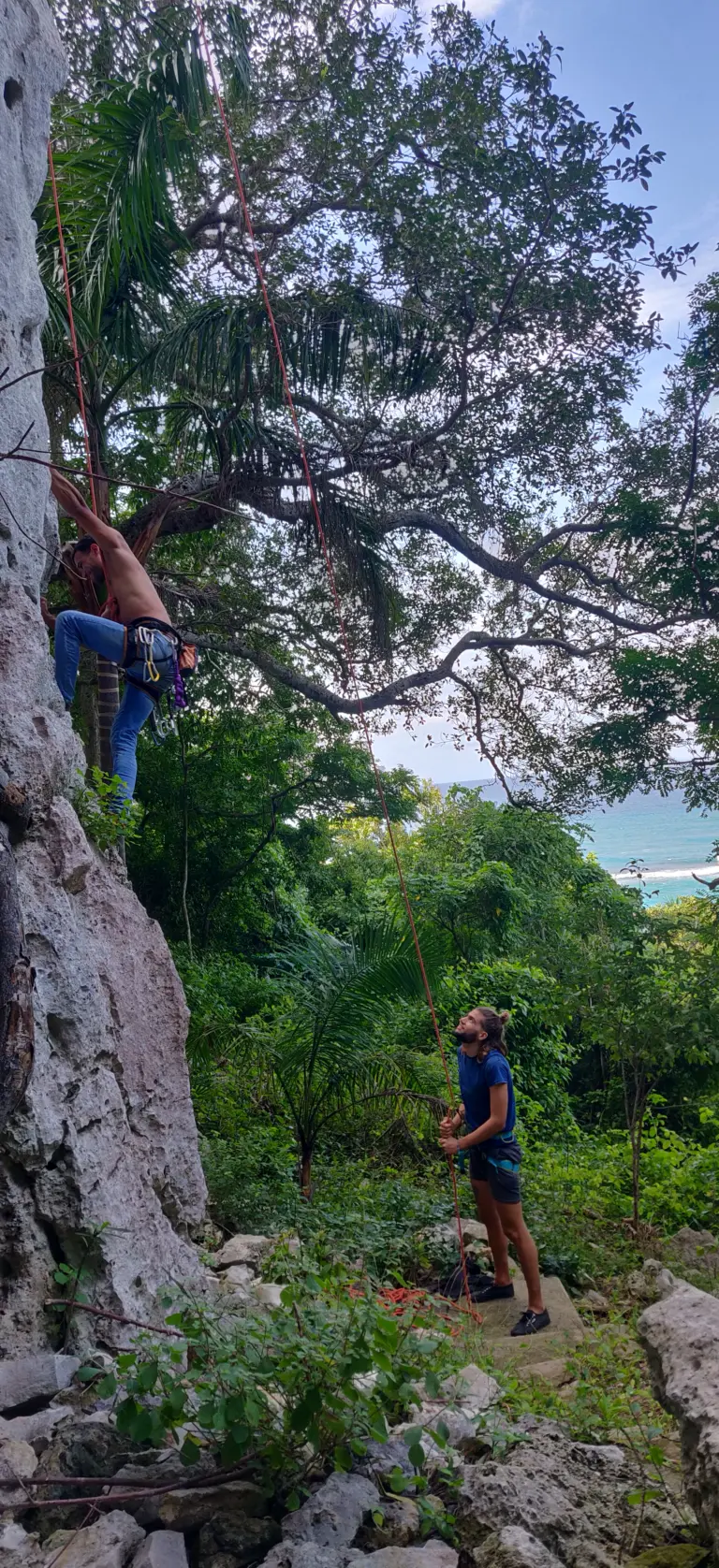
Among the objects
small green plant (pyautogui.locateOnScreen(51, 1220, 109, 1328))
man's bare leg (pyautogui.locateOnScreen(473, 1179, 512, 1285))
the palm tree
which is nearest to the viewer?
small green plant (pyautogui.locateOnScreen(51, 1220, 109, 1328))

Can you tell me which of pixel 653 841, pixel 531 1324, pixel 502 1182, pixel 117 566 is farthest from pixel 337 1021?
pixel 653 841

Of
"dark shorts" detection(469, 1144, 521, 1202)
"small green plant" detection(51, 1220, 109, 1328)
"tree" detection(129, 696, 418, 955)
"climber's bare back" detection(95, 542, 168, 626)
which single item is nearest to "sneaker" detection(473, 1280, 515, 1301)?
"dark shorts" detection(469, 1144, 521, 1202)

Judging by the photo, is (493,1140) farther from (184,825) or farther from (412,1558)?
(184,825)

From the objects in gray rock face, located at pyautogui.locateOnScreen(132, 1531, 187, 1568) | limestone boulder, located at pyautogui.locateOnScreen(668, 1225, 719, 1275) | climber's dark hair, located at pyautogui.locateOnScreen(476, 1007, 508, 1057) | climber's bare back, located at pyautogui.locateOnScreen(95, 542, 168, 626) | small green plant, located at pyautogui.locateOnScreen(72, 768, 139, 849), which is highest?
climber's bare back, located at pyautogui.locateOnScreen(95, 542, 168, 626)

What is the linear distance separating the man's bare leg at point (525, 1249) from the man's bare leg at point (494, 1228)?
114 mm

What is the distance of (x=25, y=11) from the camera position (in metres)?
5.02

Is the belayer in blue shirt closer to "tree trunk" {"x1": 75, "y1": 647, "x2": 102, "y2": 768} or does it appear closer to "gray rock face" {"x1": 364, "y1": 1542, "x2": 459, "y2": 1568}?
"gray rock face" {"x1": 364, "y1": 1542, "x2": 459, "y2": 1568}

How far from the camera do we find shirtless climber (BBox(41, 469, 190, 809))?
14.5 ft

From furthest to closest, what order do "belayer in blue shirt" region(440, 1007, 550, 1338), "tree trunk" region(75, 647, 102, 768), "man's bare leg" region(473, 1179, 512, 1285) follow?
"tree trunk" region(75, 647, 102, 768), "man's bare leg" region(473, 1179, 512, 1285), "belayer in blue shirt" region(440, 1007, 550, 1338)

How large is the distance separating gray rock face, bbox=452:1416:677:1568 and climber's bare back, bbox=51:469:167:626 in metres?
3.27

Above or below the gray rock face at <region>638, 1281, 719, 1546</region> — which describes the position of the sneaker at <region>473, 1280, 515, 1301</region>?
below

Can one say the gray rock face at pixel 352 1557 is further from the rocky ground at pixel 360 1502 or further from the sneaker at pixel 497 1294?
the sneaker at pixel 497 1294

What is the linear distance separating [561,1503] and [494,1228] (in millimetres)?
2603

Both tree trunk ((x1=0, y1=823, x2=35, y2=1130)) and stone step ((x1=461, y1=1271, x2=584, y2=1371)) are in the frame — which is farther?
stone step ((x1=461, y1=1271, x2=584, y2=1371))
